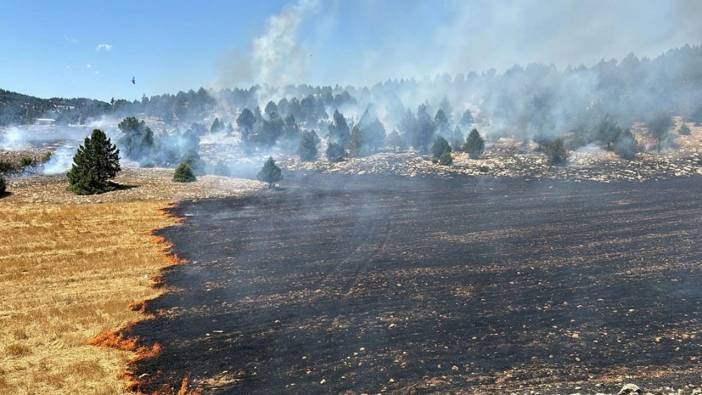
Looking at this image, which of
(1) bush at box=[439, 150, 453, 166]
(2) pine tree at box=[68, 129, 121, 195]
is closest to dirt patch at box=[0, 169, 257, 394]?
(2) pine tree at box=[68, 129, 121, 195]

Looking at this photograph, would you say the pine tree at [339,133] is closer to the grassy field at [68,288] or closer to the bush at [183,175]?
the bush at [183,175]

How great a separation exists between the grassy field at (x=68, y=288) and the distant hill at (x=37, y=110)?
125959 mm

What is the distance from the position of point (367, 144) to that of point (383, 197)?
5277cm

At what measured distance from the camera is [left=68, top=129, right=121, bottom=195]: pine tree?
46.5 m

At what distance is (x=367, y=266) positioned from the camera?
25.0m

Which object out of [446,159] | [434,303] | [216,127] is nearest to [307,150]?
[446,159]

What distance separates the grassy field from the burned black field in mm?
1583

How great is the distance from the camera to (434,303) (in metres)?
19.4

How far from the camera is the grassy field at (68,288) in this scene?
46.4 feet

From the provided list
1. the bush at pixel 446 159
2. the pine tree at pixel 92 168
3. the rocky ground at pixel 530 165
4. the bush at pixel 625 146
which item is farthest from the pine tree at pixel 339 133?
the pine tree at pixel 92 168

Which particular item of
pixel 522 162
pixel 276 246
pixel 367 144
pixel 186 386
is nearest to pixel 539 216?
pixel 276 246

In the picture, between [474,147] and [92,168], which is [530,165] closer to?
[474,147]

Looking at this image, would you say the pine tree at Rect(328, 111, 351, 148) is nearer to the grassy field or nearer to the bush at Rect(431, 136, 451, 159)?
the bush at Rect(431, 136, 451, 159)

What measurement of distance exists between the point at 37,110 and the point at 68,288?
17657 centimetres
